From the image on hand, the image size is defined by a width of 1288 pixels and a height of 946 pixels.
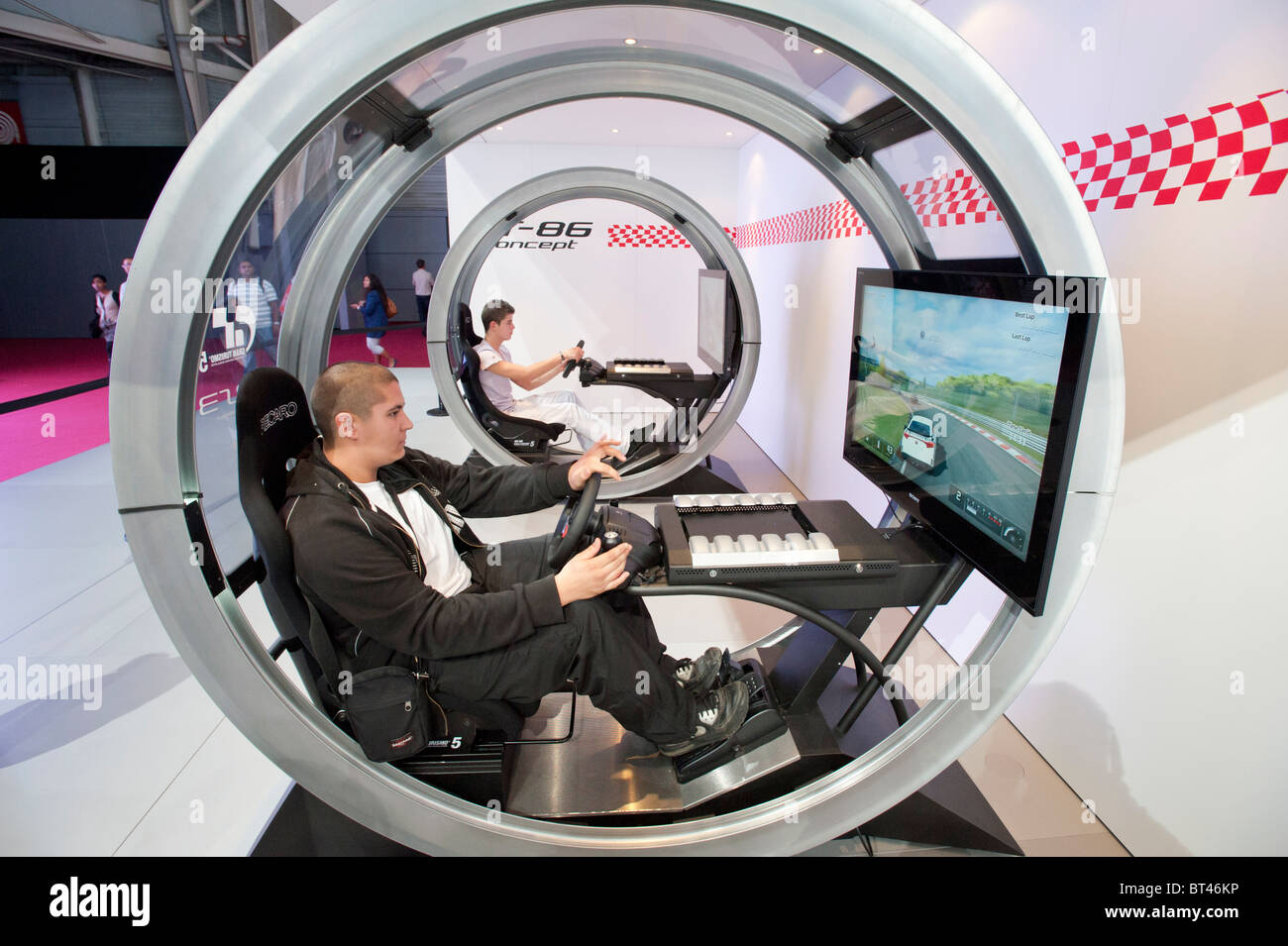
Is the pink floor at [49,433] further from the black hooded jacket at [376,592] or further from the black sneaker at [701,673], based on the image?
the black sneaker at [701,673]

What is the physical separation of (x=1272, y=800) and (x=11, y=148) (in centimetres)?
827

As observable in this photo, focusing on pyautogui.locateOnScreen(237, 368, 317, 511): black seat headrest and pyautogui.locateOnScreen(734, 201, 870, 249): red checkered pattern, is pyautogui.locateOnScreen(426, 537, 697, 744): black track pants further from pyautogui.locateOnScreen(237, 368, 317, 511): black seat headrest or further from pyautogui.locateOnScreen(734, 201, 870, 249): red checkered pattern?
pyautogui.locateOnScreen(734, 201, 870, 249): red checkered pattern

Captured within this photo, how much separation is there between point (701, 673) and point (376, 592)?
41.9 inches

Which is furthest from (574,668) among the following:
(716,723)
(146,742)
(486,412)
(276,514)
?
(486,412)

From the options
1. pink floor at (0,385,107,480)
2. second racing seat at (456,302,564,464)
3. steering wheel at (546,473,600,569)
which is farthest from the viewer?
pink floor at (0,385,107,480)

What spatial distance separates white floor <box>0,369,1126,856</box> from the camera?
2.04 metres

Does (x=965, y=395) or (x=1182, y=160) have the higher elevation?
(x=1182, y=160)

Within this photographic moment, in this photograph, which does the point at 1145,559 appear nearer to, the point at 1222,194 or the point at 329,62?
the point at 1222,194

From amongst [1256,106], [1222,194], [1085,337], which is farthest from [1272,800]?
[1256,106]

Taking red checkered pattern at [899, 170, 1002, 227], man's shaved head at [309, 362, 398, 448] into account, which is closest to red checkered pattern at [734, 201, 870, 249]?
red checkered pattern at [899, 170, 1002, 227]

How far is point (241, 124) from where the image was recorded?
1275 mm

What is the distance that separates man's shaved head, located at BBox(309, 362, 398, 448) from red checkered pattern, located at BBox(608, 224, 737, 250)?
6.98 meters

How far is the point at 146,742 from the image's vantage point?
244 cm

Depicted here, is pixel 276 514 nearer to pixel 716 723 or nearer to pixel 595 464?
pixel 595 464
